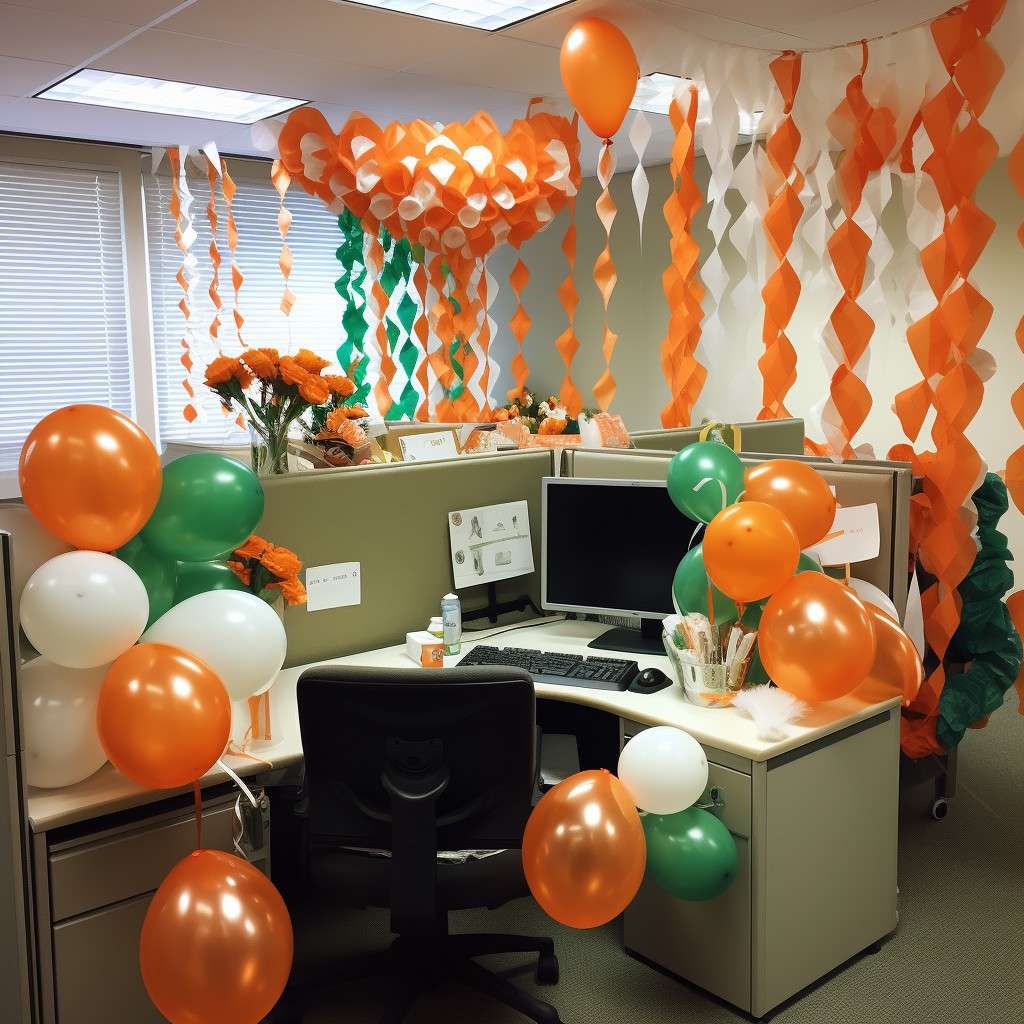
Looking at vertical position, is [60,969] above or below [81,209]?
below

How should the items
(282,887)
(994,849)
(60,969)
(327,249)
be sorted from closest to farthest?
(60,969) → (282,887) → (994,849) → (327,249)

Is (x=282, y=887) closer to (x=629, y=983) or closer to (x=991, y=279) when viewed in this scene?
(x=629, y=983)

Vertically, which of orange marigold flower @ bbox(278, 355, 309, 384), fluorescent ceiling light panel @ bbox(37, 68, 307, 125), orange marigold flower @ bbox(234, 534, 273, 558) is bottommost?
orange marigold flower @ bbox(234, 534, 273, 558)

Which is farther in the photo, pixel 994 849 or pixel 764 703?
pixel 994 849

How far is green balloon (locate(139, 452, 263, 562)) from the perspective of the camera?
6.72ft

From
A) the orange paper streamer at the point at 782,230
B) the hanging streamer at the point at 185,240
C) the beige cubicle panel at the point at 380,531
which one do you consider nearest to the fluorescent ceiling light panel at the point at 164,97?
the hanging streamer at the point at 185,240

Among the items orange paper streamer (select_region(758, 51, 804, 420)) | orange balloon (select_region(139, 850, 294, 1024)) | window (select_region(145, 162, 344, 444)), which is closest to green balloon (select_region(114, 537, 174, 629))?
orange balloon (select_region(139, 850, 294, 1024))

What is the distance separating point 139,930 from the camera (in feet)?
6.36

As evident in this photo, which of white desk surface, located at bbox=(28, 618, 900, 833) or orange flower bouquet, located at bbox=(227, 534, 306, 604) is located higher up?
orange flower bouquet, located at bbox=(227, 534, 306, 604)

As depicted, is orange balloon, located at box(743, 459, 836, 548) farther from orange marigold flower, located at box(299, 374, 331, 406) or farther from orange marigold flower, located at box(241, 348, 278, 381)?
orange marigold flower, located at box(241, 348, 278, 381)

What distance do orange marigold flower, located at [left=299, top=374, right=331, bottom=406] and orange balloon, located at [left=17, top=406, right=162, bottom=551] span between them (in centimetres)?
55

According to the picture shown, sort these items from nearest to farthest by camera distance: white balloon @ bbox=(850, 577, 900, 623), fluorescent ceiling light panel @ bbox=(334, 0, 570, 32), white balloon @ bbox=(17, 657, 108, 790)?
white balloon @ bbox=(17, 657, 108, 790) → white balloon @ bbox=(850, 577, 900, 623) → fluorescent ceiling light panel @ bbox=(334, 0, 570, 32)

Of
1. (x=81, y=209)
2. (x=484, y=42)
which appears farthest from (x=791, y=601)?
(x=81, y=209)

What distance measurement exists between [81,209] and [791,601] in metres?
5.12
